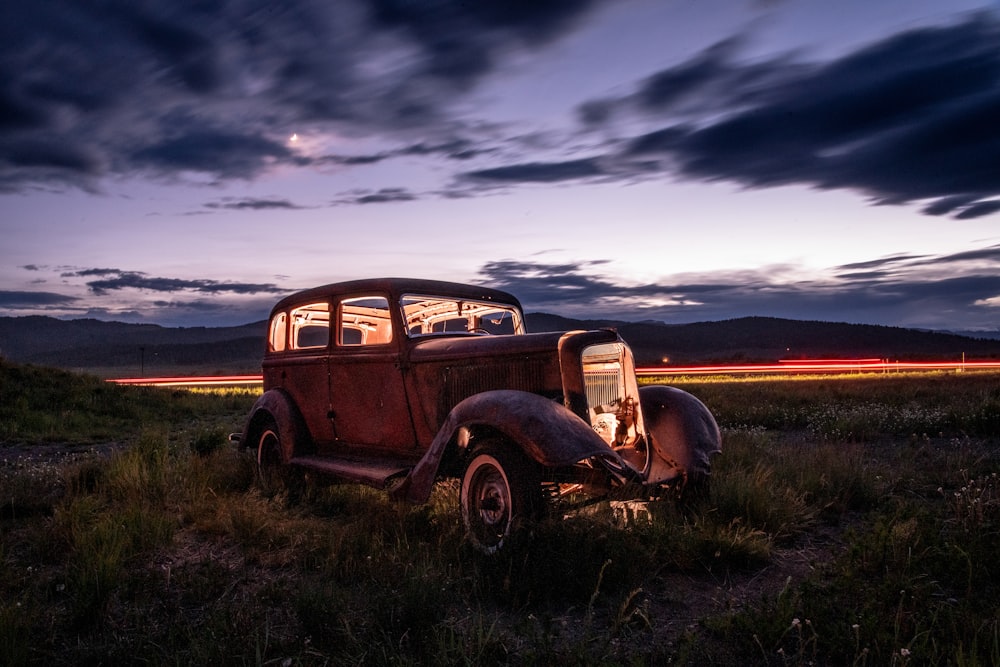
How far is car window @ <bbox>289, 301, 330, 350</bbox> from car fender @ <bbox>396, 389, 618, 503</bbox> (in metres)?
2.56

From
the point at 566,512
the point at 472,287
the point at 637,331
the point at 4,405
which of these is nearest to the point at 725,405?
the point at 472,287

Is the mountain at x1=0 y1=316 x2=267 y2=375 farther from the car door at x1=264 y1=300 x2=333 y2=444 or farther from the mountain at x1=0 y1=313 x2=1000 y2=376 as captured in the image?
the car door at x1=264 y1=300 x2=333 y2=444

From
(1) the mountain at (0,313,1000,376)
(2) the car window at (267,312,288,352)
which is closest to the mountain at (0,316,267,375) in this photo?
A: (1) the mountain at (0,313,1000,376)

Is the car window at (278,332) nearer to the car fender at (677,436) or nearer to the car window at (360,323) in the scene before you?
the car window at (360,323)

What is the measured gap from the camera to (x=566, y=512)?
4.88m

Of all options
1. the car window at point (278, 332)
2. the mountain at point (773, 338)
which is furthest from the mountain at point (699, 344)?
the car window at point (278, 332)

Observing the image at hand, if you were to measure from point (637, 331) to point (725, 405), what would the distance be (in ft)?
341

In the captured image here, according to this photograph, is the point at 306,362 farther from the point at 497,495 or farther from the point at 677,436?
the point at 677,436

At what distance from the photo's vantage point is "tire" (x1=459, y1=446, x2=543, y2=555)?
4500 millimetres

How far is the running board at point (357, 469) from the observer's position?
5.42 metres

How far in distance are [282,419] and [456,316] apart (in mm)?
2079

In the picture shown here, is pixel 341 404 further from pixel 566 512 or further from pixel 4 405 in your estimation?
pixel 4 405

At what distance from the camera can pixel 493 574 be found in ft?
13.6

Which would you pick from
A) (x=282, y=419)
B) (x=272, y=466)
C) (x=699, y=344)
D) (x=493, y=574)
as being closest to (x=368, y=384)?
(x=282, y=419)
